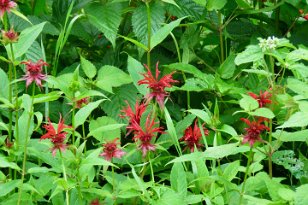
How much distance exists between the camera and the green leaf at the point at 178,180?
131 centimetres

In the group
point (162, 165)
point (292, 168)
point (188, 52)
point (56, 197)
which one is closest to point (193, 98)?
point (188, 52)

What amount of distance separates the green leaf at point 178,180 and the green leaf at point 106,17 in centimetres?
44

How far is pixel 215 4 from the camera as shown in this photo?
174cm

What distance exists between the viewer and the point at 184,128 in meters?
1.51

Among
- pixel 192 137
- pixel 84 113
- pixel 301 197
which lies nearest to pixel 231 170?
pixel 192 137

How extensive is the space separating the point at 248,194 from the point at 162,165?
0.27 meters

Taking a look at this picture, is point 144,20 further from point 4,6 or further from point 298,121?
point 298,121

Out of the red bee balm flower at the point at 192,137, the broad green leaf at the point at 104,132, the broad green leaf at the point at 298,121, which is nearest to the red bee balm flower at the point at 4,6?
the broad green leaf at the point at 104,132

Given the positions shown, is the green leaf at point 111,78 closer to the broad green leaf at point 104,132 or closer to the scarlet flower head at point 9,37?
the broad green leaf at point 104,132

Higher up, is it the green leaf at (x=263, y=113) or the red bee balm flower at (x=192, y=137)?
the green leaf at (x=263, y=113)

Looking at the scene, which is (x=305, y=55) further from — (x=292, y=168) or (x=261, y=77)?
(x=261, y=77)

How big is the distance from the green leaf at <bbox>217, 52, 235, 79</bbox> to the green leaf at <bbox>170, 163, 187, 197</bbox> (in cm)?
42

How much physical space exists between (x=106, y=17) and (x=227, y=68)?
0.34 meters

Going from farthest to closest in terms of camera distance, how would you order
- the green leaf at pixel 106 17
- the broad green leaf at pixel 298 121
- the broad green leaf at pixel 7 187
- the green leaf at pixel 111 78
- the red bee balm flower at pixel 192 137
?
1. the green leaf at pixel 106 17
2. the green leaf at pixel 111 78
3. the red bee balm flower at pixel 192 137
4. the broad green leaf at pixel 7 187
5. the broad green leaf at pixel 298 121
